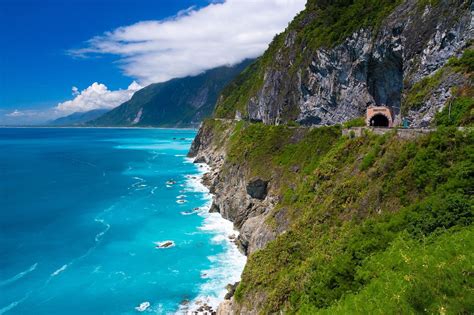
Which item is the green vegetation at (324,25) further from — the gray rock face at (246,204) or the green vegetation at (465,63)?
the gray rock face at (246,204)

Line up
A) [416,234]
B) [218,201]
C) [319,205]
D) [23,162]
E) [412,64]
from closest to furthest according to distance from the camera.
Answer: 1. [416,234]
2. [319,205]
3. [412,64]
4. [218,201]
5. [23,162]

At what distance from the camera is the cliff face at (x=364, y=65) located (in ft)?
124

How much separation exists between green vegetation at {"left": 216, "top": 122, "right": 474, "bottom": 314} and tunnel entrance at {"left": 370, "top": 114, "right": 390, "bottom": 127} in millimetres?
6205

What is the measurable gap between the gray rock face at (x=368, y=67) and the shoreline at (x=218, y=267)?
2587 centimetres

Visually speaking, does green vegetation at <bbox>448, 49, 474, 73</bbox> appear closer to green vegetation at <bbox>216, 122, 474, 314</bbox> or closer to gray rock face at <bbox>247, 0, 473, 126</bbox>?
gray rock face at <bbox>247, 0, 473, 126</bbox>

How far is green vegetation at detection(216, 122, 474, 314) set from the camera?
55.3ft

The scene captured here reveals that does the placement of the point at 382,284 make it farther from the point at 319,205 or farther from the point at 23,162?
the point at 23,162

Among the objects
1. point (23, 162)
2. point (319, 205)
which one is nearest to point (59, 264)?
point (319, 205)

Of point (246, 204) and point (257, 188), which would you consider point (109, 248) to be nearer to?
point (246, 204)

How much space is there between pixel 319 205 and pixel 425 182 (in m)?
11.5

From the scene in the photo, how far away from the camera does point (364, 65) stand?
58.7m

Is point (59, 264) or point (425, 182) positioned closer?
point (425, 182)

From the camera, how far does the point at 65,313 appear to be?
36.4m

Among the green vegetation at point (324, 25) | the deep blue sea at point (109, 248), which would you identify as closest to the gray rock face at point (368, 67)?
the green vegetation at point (324, 25)
